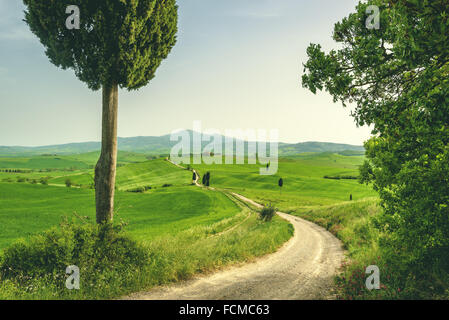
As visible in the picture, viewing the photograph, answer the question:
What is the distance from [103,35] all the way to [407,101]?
9828 mm

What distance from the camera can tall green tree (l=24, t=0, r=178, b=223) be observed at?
27.3 feet

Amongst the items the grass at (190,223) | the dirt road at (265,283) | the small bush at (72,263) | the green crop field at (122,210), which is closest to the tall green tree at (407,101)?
the dirt road at (265,283)

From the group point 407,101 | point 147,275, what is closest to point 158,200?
Answer: point 147,275

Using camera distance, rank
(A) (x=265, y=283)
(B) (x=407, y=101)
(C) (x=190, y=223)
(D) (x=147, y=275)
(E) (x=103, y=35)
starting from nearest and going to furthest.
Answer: (B) (x=407, y=101) < (D) (x=147, y=275) < (A) (x=265, y=283) < (E) (x=103, y=35) < (C) (x=190, y=223)

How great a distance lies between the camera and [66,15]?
8.29 m

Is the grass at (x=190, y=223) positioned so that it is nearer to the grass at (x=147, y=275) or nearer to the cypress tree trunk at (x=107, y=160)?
the grass at (x=147, y=275)

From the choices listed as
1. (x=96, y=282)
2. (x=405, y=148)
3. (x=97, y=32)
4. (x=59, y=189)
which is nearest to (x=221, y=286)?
(x=96, y=282)

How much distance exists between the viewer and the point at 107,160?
9.10 meters

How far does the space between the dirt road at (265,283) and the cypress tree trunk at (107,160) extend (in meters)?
3.76

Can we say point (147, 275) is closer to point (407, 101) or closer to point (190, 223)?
point (407, 101)

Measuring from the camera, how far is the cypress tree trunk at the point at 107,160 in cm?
912

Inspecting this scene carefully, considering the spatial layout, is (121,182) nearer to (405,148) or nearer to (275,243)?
(275,243)

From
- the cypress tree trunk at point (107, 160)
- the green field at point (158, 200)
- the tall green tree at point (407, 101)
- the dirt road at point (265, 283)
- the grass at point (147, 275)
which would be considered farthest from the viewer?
the green field at point (158, 200)
